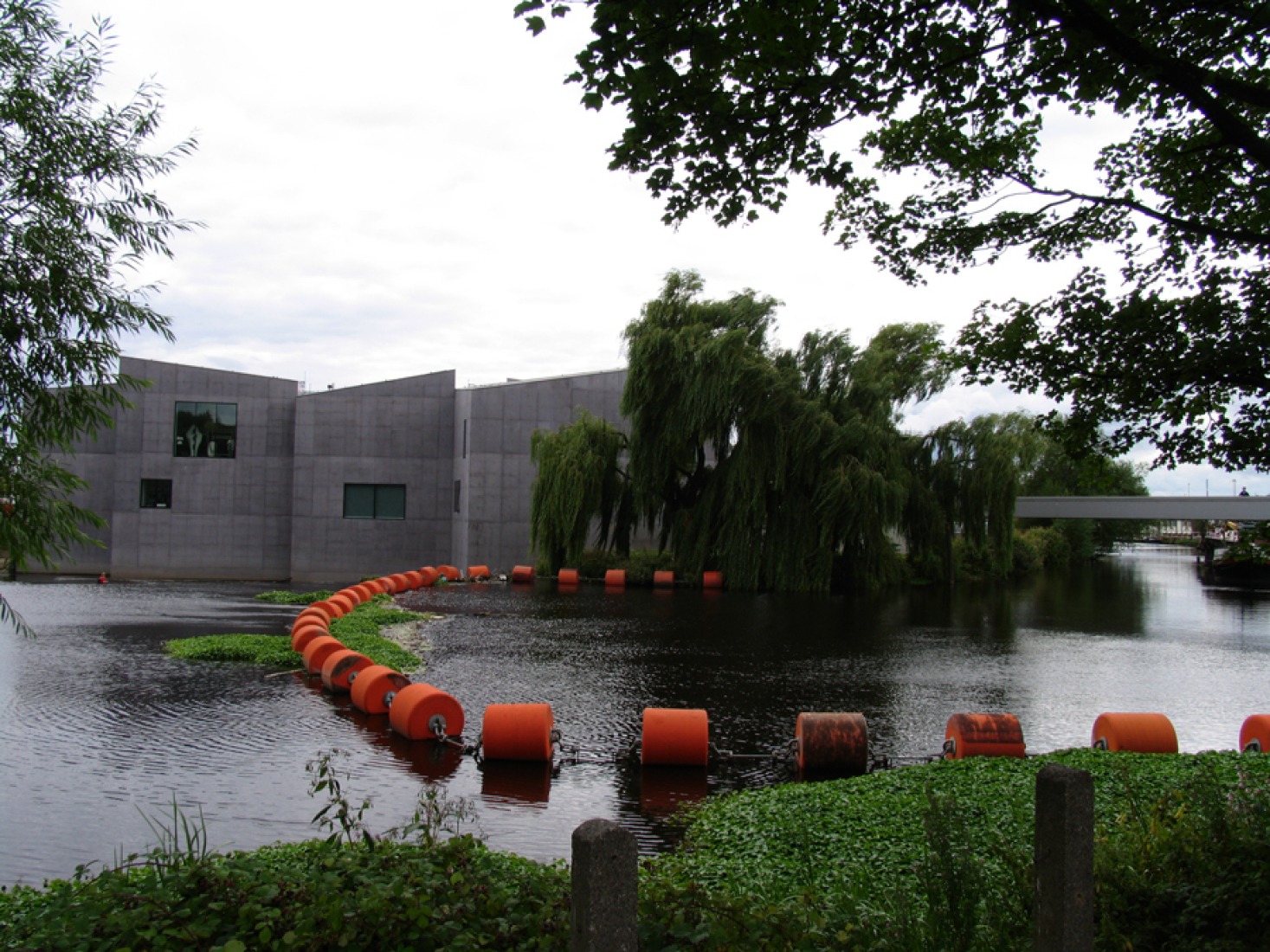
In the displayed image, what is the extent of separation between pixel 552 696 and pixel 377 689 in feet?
7.43

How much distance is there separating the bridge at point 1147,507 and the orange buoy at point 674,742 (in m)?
40.7

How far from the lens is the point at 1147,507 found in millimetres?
46250

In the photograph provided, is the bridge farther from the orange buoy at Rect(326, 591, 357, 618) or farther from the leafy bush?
the leafy bush

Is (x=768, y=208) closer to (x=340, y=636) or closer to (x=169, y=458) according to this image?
(x=340, y=636)

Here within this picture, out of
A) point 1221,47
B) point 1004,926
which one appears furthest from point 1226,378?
point 1004,926

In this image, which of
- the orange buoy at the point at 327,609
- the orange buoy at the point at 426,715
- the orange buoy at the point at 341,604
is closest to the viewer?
the orange buoy at the point at 426,715

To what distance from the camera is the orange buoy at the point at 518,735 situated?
30.1 ft

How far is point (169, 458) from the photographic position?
3531cm

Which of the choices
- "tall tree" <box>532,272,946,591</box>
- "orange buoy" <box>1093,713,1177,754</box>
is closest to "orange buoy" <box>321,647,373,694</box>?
"orange buoy" <box>1093,713,1177,754</box>

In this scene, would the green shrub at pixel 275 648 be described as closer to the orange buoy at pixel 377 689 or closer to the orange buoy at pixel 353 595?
the orange buoy at pixel 377 689

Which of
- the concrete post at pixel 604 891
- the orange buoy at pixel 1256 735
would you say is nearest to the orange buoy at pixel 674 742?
the orange buoy at pixel 1256 735

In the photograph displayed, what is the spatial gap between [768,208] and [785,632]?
13718 mm

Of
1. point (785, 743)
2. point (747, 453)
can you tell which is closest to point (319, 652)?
point (785, 743)

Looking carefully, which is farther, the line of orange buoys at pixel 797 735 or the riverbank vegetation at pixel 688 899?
the line of orange buoys at pixel 797 735
